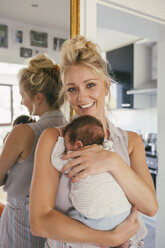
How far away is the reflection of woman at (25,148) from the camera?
3.76 feet

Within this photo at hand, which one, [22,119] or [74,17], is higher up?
Answer: [74,17]

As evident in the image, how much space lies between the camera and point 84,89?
1.12 meters

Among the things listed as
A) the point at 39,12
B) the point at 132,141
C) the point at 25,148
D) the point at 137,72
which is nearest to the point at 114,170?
the point at 132,141

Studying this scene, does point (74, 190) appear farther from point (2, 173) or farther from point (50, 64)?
point (50, 64)

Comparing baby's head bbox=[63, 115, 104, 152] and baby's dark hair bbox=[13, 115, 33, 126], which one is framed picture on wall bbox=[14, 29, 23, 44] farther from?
baby's head bbox=[63, 115, 104, 152]

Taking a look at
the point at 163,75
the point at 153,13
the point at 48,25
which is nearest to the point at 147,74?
the point at 163,75

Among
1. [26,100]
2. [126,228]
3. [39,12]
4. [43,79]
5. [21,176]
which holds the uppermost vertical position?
[39,12]

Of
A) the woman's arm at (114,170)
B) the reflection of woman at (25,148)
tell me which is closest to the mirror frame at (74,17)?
the reflection of woman at (25,148)

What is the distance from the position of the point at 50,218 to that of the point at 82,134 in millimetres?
338

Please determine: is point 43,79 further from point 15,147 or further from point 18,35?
point 15,147

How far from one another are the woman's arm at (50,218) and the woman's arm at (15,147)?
0.25 metres

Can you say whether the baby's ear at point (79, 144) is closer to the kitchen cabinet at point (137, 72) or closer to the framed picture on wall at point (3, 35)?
the framed picture on wall at point (3, 35)

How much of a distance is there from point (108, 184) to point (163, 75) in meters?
1.87

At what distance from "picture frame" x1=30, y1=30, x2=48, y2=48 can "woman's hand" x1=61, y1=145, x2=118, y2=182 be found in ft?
2.40
